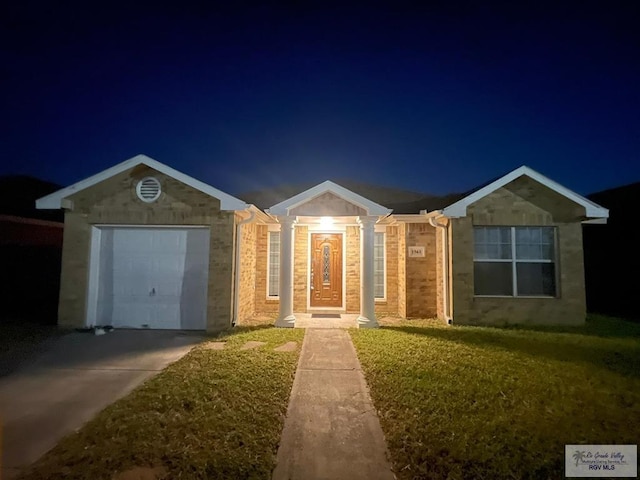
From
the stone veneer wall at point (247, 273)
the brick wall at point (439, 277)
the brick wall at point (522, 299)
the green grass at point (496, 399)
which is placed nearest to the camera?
the green grass at point (496, 399)

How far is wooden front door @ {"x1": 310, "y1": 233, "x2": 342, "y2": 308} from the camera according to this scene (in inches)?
405

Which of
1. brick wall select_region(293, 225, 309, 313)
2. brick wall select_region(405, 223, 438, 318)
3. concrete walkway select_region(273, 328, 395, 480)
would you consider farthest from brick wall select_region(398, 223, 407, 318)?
concrete walkway select_region(273, 328, 395, 480)

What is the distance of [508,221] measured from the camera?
8711mm

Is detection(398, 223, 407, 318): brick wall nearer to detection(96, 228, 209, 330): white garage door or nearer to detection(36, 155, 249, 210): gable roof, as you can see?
detection(36, 155, 249, 210): gable roof

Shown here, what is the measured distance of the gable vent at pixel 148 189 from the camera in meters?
8.10

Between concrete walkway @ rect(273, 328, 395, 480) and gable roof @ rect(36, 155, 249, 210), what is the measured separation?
4268 mm

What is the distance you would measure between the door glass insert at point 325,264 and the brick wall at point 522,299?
3587mm

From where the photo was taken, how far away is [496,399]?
4016 millimetres

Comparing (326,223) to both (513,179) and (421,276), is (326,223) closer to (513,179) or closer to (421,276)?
(421,276)

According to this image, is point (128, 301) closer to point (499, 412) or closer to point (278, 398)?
point (278, 398)

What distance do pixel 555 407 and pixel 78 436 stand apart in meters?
5.05

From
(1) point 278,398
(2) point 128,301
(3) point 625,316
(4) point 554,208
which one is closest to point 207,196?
(2) point 128,301

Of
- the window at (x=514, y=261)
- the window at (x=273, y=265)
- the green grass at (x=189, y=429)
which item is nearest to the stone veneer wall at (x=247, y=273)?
the window at (x=273, y=265)

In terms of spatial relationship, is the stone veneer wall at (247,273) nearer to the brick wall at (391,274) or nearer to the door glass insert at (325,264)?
the door glass insert at (325,264)
